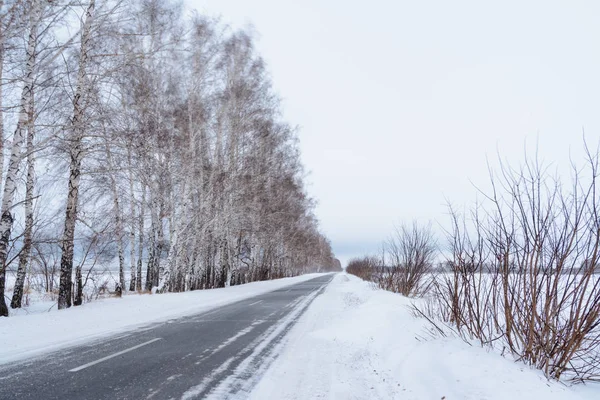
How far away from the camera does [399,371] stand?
486cm

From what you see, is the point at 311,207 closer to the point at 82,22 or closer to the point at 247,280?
the point at 247,280

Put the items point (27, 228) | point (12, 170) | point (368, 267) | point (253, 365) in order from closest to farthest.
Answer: point (253, 365) → point (12, 170) → point (27, 228) → point (368, 267)

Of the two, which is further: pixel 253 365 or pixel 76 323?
pixel 76 323

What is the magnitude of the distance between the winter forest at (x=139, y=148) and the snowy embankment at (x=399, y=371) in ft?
25.1

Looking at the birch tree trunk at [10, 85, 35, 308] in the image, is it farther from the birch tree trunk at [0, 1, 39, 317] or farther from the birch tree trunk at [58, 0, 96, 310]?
the birch tree trunk at [58, 0, 96, 310]

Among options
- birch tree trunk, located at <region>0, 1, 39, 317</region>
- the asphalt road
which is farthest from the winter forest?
the asphalt road

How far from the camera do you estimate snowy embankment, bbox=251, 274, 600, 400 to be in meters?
3.56

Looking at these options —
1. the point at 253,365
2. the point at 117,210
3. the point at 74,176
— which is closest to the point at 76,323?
the point at 74,176

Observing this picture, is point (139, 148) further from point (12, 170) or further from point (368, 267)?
Result: point (368, 267)

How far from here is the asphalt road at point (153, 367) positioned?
12.8 feet

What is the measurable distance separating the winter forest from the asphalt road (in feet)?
15.9

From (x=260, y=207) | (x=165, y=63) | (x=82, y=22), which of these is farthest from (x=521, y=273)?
(x=260, y=207)

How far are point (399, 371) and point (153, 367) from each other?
11.3ft

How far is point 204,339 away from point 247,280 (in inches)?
997
